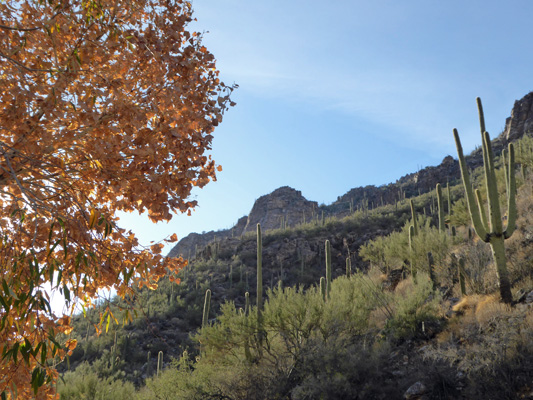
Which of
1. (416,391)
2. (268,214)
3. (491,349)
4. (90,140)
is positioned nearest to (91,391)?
(416,391)

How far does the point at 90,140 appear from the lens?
374 cm

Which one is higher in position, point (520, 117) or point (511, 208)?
point (520, 117)

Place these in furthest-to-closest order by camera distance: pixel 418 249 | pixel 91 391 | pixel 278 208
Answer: pixel 278 208
pixel 418 249
pixel 91 391

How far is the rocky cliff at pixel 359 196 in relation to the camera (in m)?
49.6

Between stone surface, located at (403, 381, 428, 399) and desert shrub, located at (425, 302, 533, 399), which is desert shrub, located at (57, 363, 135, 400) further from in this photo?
desert shrub, located at (425, 302, 533, 399)

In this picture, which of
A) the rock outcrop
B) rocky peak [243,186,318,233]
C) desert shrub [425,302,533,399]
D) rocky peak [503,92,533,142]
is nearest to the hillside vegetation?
desert shrub [425,302,533,399]

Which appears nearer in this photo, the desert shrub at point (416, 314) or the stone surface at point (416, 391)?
the stone surface at point (416, 391)

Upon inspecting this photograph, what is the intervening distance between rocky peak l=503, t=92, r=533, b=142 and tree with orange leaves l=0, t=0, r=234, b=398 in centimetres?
5199

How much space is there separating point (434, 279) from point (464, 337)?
476 cm

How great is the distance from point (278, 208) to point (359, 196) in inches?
607

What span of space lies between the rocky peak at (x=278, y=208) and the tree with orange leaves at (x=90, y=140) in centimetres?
6893

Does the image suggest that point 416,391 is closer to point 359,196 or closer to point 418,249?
point 418,249

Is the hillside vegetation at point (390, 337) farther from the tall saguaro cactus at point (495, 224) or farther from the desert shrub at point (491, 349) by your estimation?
the tall saguaro cactus at point (495, 224)

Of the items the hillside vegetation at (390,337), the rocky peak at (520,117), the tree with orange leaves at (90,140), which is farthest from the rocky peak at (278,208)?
the tree with orange leaves at (90,140)
